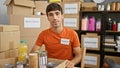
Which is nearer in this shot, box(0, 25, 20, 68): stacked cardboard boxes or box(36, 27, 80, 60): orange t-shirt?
box(0, 25, 20, 68): stacked cardboard boxes

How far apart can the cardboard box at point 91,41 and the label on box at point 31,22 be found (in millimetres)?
1411

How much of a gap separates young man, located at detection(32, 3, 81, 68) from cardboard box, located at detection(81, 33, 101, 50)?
1531 mm

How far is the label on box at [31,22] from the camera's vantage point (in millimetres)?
2242

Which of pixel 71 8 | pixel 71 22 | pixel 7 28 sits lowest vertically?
pixel 7 28

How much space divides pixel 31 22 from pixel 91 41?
1.55 meters

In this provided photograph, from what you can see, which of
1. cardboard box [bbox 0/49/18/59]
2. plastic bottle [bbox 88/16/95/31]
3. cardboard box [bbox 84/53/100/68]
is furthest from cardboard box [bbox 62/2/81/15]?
cardboard box [bbox 0/49/18/59]

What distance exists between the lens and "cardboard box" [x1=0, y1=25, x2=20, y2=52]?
173 cm

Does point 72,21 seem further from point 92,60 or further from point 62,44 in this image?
point 62,44

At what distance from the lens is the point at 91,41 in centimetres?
342

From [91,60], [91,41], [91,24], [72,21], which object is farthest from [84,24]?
[91,60]

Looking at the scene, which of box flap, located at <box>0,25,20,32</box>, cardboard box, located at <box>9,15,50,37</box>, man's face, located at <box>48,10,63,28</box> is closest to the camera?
box flap, located at <box>0,25,20,32</box>

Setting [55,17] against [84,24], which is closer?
[55,17]

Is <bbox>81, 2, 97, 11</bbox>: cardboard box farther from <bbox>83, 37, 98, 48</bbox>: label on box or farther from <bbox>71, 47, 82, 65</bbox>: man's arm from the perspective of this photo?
<bbox>71, 47, 82, 65</bbox>: man's arm

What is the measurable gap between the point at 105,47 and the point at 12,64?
241 centimetres
